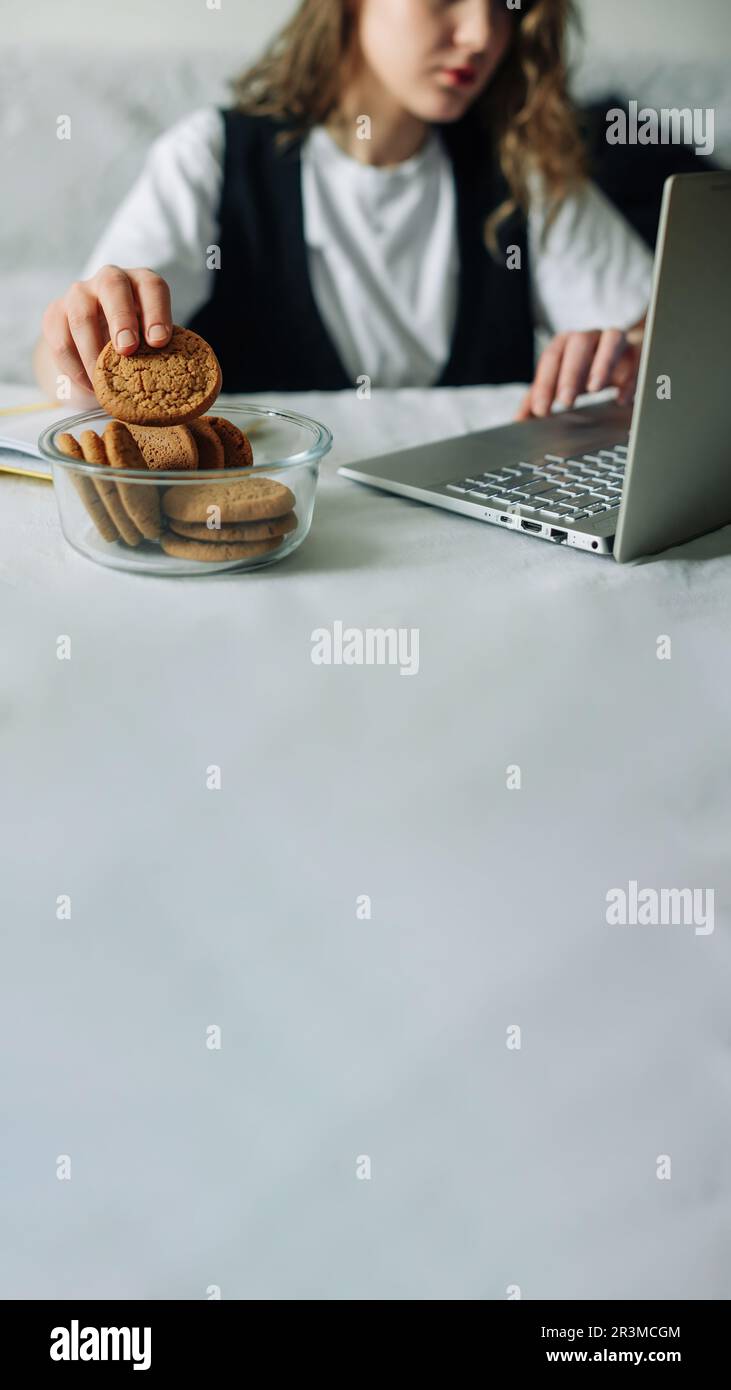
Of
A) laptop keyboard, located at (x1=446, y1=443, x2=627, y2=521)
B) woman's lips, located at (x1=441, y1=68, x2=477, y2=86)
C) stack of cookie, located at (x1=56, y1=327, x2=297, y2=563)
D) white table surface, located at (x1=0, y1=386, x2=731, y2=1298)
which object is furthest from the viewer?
woman's lips, located at (x1=441, y1=68, x2=477, y2=86)

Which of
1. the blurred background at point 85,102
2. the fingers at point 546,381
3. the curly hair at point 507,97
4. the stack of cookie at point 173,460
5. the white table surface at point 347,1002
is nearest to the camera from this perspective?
the white table surface at point 347,1002

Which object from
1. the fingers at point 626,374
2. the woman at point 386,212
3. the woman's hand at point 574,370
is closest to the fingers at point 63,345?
the woman's hand at point 574,370

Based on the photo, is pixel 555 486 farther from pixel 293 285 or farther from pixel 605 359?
pixel 293 285

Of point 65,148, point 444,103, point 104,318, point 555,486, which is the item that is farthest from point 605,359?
point 65,148

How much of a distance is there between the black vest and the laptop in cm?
82

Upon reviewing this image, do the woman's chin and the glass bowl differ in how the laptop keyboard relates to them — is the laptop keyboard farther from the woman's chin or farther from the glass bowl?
the woman's chin

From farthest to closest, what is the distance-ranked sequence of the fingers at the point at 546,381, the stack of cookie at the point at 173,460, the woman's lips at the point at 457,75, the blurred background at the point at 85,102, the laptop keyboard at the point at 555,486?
the blurred background at the point at 85,102 < the woman's lips at the point at 457,75 < the fingers at the point at 546,381 < the laptop keyboard at the point at 555,486 < the stack of cookie at the point at 173,460

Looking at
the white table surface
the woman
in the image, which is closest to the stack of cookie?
the white table surface

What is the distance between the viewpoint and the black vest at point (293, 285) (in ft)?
4.93

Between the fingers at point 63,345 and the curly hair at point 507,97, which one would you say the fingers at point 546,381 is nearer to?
the fingers at point 63,345

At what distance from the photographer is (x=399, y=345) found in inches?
63.0

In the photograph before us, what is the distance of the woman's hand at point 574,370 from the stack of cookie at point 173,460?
1.25 feet

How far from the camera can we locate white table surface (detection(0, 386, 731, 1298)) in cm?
47

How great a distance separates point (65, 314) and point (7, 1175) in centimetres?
51
